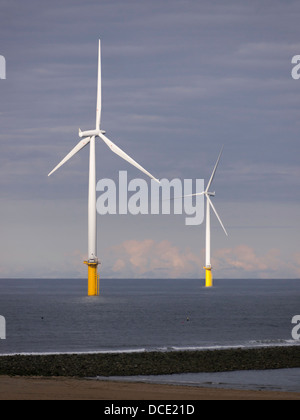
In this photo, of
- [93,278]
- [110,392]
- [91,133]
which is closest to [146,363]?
[110,392]

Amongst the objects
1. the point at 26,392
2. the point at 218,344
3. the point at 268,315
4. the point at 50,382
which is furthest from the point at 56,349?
the point at 268,315

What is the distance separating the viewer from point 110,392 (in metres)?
33.9

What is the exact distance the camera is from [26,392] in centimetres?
3319

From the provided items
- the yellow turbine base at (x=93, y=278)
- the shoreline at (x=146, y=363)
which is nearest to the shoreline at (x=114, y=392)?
the shoreline at (x=146, y=363)

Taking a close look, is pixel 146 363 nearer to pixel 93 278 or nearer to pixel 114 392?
pixel 114 392

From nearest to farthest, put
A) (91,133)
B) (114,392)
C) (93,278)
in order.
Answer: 1. (114,392)
2. (91,133)
3. (93,278)

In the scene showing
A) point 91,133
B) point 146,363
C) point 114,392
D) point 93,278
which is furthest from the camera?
point 93,278

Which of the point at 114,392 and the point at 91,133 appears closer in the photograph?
the point at 114,392

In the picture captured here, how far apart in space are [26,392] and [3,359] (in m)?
17.7

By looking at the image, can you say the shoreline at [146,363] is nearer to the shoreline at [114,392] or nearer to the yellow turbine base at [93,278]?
the shoreline at [114,392]

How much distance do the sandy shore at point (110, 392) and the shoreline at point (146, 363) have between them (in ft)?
18.3

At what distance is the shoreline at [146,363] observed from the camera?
43938 mm

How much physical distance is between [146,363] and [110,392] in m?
15.6

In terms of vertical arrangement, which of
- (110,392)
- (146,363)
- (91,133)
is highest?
(91,133)
